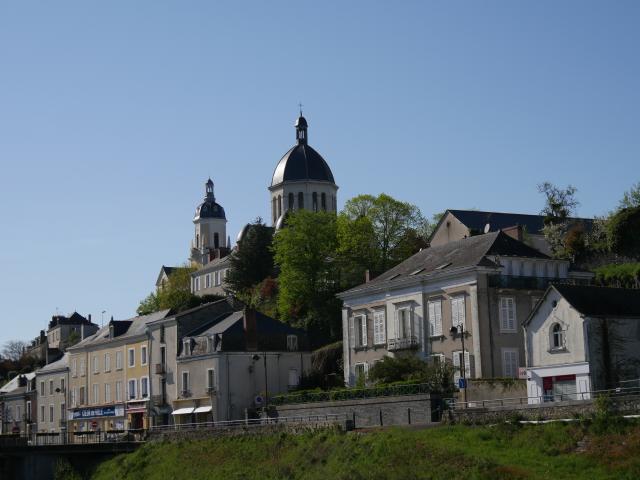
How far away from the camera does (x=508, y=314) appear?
5341 centimetres

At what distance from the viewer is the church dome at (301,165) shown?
123 m

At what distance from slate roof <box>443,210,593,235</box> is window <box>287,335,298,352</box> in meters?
20.7

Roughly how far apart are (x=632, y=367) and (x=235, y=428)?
62.2 ft

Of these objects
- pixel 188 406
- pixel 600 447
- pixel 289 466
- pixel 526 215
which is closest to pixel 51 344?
pixel 526 215

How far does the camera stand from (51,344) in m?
145

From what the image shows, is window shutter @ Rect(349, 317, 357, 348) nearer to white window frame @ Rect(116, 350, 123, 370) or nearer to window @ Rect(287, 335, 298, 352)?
window @ Rect(287, 335, 298, 352)

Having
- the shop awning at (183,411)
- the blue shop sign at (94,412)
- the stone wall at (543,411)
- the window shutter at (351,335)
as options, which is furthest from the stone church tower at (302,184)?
the stone wall at (543,411)

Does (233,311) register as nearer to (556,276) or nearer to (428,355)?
(428,355)

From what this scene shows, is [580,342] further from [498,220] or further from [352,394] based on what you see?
[498,220]

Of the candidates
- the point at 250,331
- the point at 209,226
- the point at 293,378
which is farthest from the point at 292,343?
the point at 209,226

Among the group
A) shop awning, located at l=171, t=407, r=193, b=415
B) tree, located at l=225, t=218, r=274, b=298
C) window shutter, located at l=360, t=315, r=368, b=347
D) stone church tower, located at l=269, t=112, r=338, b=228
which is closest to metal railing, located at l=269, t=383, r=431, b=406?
window shutter, located at l=360, t=315, r=368, b=347

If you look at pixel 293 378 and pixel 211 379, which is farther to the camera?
pixel 293 378

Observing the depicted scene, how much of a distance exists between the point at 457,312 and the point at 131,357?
2920 centimetres

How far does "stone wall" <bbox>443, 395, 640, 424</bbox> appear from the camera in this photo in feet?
113
